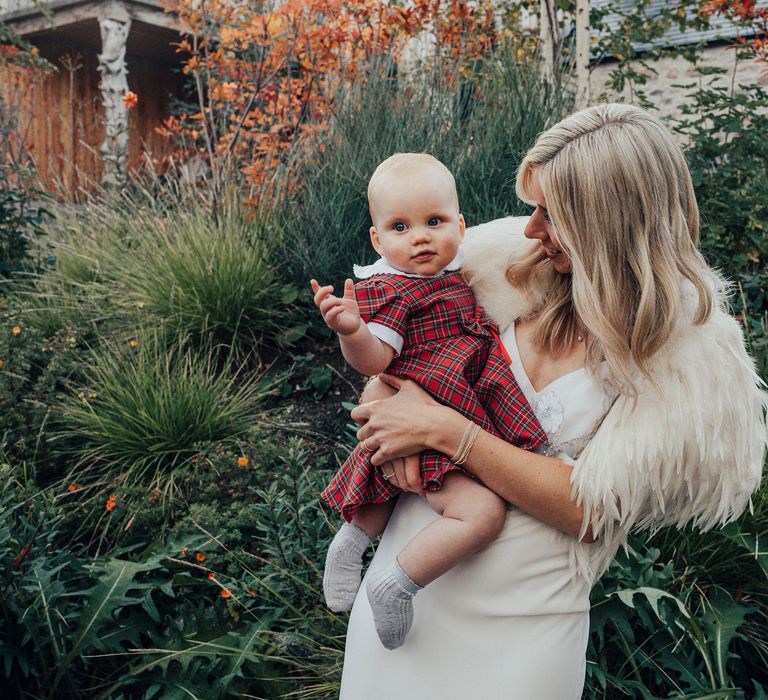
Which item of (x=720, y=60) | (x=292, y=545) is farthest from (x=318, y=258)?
(x=720, y=60)

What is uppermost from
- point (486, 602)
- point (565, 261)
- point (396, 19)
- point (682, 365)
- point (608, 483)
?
point (396, 19)

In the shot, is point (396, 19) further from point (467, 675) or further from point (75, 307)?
point (467, 675)

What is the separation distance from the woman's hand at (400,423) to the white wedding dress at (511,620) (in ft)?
0.70

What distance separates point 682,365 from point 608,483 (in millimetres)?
296

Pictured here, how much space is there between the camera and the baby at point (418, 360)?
5.54 ft

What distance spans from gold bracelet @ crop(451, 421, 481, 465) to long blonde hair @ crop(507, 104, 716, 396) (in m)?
0.33

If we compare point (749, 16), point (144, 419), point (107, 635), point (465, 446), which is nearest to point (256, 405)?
point (144, 419)

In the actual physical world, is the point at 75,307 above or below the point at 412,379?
below

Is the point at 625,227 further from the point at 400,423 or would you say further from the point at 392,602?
the point at 392,602

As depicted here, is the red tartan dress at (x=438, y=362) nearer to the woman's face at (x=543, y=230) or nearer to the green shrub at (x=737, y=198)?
the woman's face at (x=543, y=230)

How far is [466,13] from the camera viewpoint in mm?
6855

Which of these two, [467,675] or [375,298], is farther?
[375,298]

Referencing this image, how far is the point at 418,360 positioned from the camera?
6.31 feet

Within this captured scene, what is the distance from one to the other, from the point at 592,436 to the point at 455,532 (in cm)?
39
